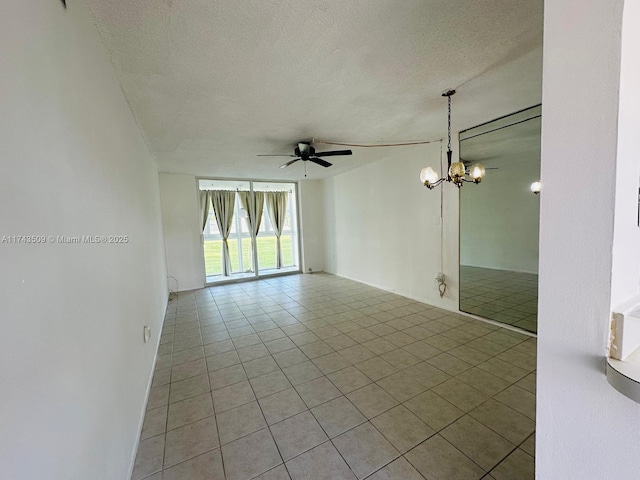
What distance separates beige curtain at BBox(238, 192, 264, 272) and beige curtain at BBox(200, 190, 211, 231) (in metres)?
0.73

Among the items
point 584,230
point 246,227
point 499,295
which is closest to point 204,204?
point 246,227

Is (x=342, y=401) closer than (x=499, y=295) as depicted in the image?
Yes

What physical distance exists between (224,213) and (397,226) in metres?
A: 4.06

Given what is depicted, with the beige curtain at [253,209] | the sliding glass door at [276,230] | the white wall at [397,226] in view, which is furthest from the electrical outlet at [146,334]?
the sliding glass door at [276,230]

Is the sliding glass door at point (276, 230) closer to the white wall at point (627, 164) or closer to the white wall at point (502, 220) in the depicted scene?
the white wall at point (502, 220)

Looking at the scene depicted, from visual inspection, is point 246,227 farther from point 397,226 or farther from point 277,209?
point 397,226

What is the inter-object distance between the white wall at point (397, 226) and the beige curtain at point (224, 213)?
2.58 metres

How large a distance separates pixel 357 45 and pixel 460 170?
1.68 meters

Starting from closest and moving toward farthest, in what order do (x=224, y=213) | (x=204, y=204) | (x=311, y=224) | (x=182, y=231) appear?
(x=182, y=231) → (x=204, y=204) → (x=224, y=213) → (x=311, y=224)

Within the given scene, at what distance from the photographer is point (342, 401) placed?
2062 millimetres

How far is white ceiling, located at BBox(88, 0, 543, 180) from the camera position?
1446 mm

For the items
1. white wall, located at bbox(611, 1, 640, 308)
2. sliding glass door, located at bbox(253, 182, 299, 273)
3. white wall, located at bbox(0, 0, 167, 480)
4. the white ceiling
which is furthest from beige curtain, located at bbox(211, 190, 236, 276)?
white wall, located at bbox(611, 1, 640, 308)

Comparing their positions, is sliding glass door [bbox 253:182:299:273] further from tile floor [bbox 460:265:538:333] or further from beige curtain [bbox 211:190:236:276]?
tile floor [bbox 460:265:538:333]

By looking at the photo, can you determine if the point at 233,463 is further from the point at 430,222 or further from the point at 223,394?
the point at 430,222
